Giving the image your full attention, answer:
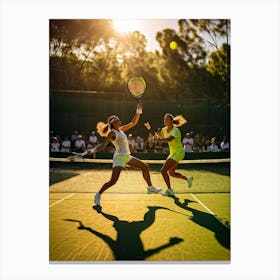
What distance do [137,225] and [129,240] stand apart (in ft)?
1.16

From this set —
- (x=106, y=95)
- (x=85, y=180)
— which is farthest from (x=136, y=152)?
(x=106, y=95)

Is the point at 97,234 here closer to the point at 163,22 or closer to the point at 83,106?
the point at 163,22

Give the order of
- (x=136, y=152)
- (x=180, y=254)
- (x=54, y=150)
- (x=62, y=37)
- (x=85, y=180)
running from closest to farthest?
(x=180, y=254) < (x=62, y=37) < (x=54, y=150) < (x=85, y=180) < (x=136, y=152)

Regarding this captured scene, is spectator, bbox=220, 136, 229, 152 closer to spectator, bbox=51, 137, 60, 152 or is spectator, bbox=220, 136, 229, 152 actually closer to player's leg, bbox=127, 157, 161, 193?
player's leg, bbox=127, 157, 161, 193

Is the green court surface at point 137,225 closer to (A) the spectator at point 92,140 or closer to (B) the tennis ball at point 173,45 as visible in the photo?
(A) the spectator at point 92,140

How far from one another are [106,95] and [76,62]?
1.72 metres

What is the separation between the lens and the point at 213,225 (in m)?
4.56

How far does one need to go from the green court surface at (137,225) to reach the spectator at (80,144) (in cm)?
110

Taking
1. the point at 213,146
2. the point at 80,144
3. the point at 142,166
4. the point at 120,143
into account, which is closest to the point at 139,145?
the point at 80,144

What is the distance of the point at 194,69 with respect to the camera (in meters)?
7.46

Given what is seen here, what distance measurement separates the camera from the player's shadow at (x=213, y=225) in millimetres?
4355

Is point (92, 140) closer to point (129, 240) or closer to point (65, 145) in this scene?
point (65, 145)

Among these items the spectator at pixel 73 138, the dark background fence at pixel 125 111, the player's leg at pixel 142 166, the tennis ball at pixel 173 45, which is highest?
the tennis ball at pixel 173 45

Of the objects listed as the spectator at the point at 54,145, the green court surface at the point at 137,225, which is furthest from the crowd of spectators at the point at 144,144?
the green court surface at the point at 137,225
